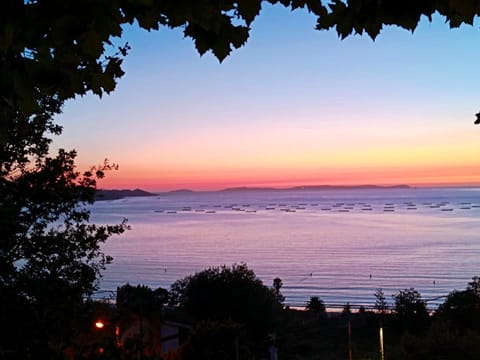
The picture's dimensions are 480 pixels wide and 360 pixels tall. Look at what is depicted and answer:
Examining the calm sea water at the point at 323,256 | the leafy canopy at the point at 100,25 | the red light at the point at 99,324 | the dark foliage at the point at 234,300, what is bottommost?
the calm sea water at the point at 323,256

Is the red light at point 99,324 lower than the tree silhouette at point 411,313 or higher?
higher

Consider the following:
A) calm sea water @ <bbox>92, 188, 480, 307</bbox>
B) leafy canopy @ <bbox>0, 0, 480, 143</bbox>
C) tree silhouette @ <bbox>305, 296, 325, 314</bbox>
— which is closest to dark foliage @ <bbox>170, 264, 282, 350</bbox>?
tree silhouette @ <bbox>305, 296, 325, 314</bbox>

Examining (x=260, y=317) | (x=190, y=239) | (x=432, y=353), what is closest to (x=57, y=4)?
(x=432, y=353)

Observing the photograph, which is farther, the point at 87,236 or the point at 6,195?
the point at 87,236

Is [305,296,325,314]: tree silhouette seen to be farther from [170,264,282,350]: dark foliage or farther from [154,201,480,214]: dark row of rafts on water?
[154,201,480,214]: dark row of rafts on water

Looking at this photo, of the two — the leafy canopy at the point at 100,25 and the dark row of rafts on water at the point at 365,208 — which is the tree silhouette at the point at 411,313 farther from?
the dark row of rafts on water at the point at 365,208

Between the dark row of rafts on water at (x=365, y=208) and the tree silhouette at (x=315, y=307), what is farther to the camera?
the dark row of rafts on water at (x=365, y=208)

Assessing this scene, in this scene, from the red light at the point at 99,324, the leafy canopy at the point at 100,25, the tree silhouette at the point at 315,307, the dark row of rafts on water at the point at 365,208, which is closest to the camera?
the leafy canopy at the point at 100,25

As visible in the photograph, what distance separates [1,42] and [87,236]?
5608 millimetres

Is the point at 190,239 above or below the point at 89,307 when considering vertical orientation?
below

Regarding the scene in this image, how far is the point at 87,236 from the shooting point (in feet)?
21.7

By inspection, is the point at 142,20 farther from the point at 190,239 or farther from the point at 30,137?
the point at 190,239

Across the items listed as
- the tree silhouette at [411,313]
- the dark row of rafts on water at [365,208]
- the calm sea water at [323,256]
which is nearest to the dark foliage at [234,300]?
the tree silhouette at [411,313]

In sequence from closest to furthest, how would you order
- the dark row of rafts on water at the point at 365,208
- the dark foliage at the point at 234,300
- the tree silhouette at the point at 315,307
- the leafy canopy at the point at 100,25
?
the leafy canopy at the point at 100,25, the dark foliage at the point at 234,300, the tree silhouette at the point at 315,307, the dark row of rafts on water at the point at 365,208
